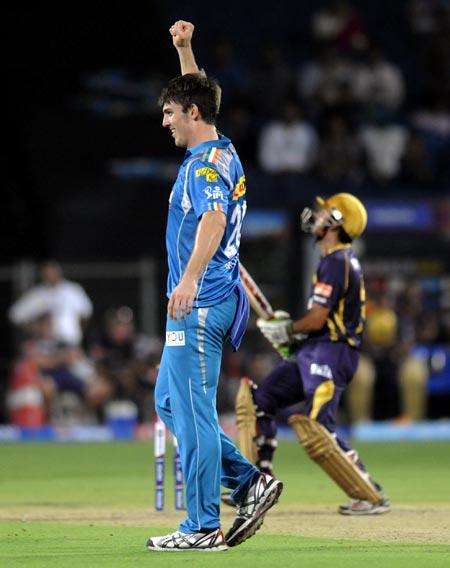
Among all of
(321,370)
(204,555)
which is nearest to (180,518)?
(321,370)

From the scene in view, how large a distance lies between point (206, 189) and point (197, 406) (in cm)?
107

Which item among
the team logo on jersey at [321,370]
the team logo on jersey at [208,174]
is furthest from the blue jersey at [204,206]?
the team logo on jersey at [321,370]

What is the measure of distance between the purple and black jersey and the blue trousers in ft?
9.51

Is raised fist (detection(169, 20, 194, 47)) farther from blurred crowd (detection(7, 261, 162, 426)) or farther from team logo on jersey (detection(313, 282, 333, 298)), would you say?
blurred crowd (detection(7, 261, 162, 426))

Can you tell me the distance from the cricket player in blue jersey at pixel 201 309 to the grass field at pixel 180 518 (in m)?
0.22

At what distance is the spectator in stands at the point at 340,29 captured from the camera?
24.5 metres

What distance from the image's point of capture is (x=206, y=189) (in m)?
7.32

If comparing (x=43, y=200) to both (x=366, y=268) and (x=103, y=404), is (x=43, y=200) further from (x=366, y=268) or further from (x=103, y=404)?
(x=366, y=268)

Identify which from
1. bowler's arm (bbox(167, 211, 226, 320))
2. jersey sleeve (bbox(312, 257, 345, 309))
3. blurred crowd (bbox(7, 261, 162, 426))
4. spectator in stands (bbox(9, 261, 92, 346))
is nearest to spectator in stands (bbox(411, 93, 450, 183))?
blurred crowd (bbox(7, 261, 162, 426))

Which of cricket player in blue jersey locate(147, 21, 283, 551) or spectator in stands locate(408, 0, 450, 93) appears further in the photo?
spectator in stands locate(408, 0, 450, 93)

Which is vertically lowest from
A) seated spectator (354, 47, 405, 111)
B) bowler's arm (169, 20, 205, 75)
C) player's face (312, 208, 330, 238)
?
player's face (312, 208, 330, 238)

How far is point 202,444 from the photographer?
24.3ft

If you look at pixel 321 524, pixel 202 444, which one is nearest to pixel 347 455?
pixel 321 524

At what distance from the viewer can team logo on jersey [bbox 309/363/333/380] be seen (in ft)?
33.8
